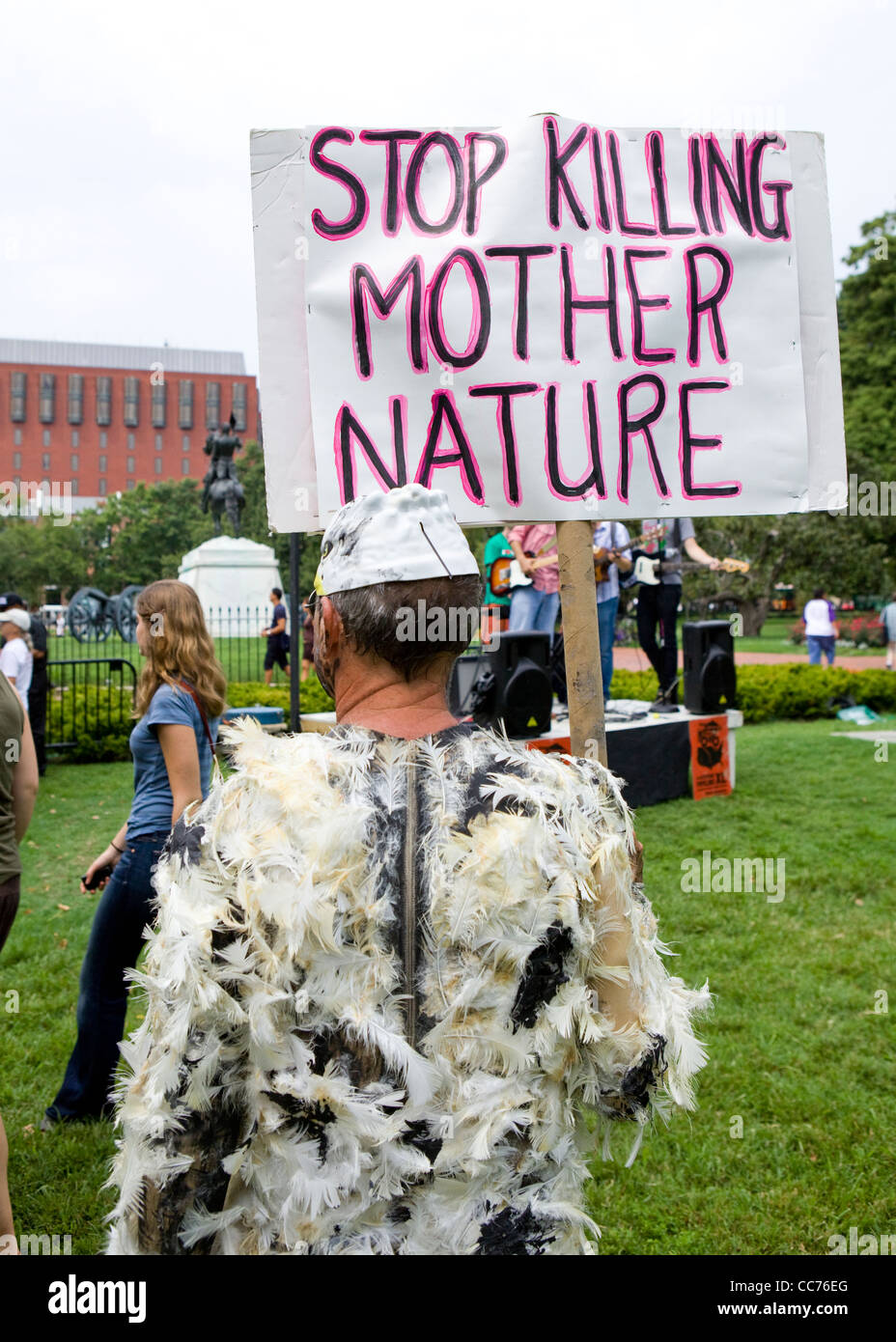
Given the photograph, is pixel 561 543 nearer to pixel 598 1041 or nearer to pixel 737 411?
pixel 737 411

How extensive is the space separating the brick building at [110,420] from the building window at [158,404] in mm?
96

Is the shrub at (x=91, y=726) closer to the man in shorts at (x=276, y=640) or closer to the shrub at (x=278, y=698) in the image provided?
the shrub at (x=278, y=698)

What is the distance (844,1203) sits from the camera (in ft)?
9.87

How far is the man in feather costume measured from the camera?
4.41ft

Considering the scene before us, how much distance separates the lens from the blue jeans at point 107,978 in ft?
11.1

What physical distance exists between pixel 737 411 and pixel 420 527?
133 centimetres

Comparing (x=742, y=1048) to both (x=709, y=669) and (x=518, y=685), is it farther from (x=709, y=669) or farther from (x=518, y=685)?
(x=709, y=669)

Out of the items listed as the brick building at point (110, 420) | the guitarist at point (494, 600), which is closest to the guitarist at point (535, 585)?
the guitarist at point (494, 600)

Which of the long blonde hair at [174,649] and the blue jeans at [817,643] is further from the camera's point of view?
the blue jeans at [817,643]

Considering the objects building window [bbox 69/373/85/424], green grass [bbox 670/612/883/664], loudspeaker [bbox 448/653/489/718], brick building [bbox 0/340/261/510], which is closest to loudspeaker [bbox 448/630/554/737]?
loudspeaker [bbox 448/653/489/718]

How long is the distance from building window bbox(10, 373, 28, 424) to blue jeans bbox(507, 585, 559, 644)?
10524 centimetres

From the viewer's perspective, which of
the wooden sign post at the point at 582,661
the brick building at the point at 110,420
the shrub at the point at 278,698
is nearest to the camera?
the wooden sign post at the point at 582,661

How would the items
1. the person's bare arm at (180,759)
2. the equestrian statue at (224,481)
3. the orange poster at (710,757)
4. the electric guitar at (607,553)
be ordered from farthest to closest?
the equestrian statue at (224,481), the orange poster at (710,757), the electric guitar at (607,553), the person's bare arm at (180,759)
